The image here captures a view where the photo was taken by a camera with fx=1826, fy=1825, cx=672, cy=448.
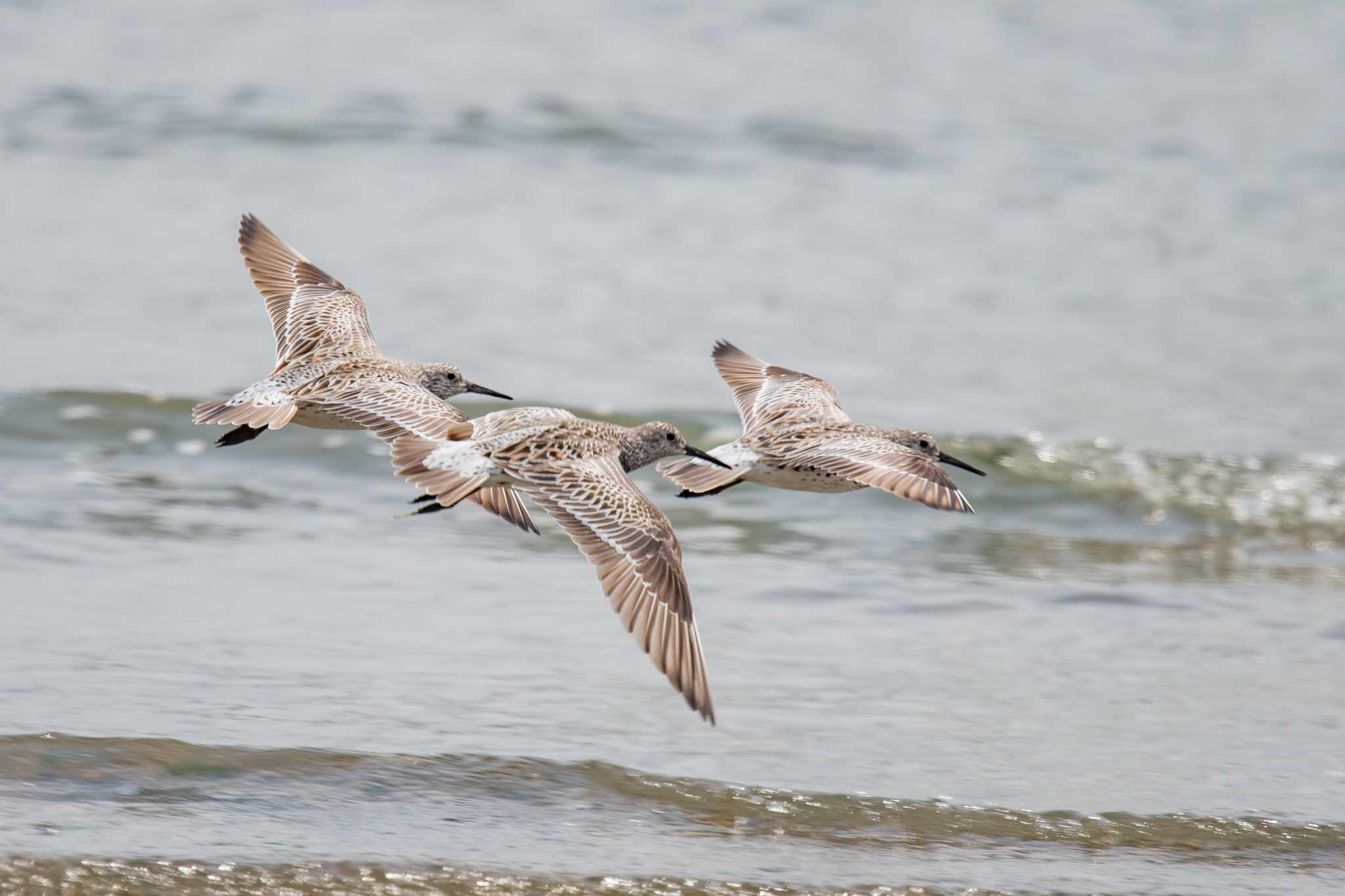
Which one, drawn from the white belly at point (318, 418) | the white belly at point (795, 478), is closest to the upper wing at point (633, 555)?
the white belly at point (795, 478)

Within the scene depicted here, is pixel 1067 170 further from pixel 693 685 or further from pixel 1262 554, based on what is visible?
pixel 693 685

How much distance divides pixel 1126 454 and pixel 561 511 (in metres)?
7.78

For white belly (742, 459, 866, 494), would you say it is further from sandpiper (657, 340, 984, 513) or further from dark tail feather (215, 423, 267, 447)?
Answer: dark tail feather (215, 423, 267, 447)

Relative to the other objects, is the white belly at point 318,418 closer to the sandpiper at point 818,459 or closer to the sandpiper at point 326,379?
the sandpiper at point 326,379

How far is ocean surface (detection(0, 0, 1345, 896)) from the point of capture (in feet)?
21.6

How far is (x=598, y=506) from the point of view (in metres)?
6.05

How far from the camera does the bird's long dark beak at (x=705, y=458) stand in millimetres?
6602

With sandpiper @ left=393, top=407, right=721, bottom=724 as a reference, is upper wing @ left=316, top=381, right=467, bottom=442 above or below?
above

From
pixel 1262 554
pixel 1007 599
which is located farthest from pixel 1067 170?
pixel 1007 599

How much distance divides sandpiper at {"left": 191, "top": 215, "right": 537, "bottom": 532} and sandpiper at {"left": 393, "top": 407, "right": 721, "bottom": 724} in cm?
26

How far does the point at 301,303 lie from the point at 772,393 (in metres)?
2.08

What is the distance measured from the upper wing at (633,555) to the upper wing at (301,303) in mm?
1588

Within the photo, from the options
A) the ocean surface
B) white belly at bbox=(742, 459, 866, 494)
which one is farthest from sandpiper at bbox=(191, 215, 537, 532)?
the ocean surface

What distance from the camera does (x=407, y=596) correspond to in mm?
9047
